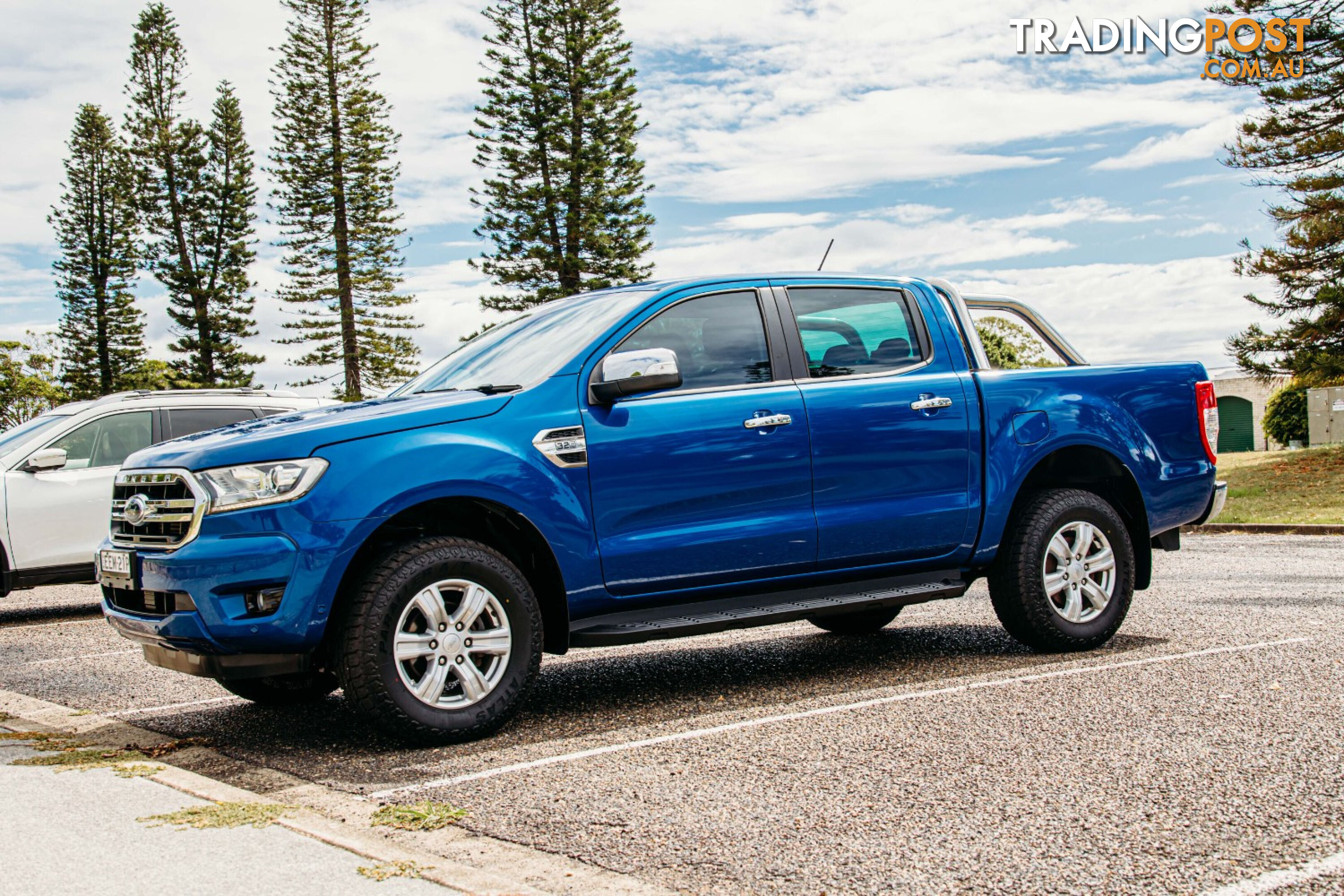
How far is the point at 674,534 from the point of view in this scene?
551 centimetres

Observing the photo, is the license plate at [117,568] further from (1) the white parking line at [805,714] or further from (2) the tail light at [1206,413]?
(2) the tail light at [1206,413]

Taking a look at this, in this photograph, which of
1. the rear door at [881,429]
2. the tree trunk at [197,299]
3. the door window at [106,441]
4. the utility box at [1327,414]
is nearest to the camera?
the rear door at [881,429]

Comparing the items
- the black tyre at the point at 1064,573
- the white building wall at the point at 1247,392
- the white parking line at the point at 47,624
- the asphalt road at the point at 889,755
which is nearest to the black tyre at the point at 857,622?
the asphalt road at the point at 889,755

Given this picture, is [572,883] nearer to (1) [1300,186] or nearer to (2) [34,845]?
(2) [34,845]

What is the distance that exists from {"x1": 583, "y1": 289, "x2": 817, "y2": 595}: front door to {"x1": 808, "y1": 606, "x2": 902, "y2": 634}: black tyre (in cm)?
196

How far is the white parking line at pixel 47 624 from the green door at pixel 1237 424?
209ft

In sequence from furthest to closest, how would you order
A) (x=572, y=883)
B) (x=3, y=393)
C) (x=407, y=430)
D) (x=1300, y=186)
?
(x=3, y=393)
(x=1300, y=186)
(x=407, y=430)
(x=572, y=883)

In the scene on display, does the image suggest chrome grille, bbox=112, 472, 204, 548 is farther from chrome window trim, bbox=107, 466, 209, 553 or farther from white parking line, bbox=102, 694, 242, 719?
white parking line, bbox=102, 694, 242, 719

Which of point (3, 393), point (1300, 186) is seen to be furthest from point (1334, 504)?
point (3, 393)

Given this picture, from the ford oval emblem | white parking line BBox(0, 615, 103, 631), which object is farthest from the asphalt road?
white parking line BBox(0, 615, 103, 631)

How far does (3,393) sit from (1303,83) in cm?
6425

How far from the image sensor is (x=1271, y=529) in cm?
1744

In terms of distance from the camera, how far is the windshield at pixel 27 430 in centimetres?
1078

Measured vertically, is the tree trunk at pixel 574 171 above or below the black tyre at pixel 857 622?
above
